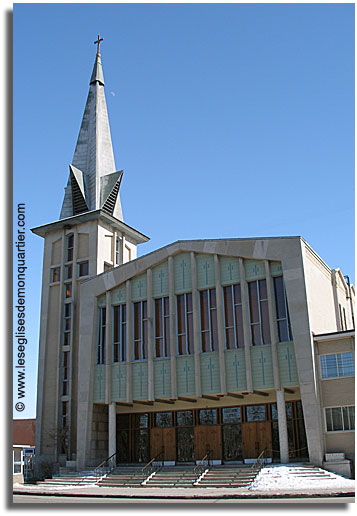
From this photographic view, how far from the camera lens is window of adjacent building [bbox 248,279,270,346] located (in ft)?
94.6

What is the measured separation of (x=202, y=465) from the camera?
2919 cm

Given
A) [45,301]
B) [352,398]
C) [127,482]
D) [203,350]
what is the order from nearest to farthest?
[352,398] < [127,482] < [203,350] < [45,301]

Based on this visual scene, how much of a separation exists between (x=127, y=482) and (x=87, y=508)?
15007 millimetres

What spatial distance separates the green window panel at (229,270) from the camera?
30.4 meters

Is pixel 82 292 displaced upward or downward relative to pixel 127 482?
upward

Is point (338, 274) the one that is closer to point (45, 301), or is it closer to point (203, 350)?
point (203, 350)

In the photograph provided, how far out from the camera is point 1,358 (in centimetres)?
1147

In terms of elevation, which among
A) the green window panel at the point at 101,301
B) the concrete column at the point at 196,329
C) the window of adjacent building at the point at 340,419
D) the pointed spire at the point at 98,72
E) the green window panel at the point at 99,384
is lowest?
the window of adjacent building at the point at 340,419

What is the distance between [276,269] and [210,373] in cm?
652

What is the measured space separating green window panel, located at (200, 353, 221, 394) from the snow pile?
531 cm

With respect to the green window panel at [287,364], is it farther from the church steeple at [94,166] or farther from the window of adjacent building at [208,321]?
the church steeple at [94,166]

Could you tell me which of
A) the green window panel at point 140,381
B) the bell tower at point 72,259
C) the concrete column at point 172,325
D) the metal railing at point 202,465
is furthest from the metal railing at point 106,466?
the concrete column at point 172,325

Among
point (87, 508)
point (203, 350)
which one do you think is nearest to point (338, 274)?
point (203, 350)

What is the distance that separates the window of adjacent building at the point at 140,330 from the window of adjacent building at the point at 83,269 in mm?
6429
